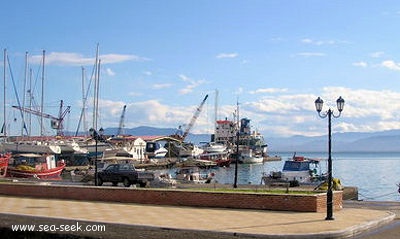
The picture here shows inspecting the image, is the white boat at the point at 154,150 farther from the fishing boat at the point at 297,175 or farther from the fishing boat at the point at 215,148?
the fishing boat at the point at 297,175

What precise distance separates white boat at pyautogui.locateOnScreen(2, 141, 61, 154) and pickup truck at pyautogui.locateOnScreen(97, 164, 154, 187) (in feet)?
236

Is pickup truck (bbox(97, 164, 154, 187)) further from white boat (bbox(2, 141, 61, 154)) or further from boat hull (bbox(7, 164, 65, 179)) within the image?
white boat (bbox(2, 141, 61, 154))

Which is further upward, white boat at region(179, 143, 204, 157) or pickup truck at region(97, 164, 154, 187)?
pickup truck at region(97, 164, 154, 187)

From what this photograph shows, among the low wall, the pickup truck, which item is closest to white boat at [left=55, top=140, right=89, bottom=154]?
the pickup truck

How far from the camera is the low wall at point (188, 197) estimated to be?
22859 mm

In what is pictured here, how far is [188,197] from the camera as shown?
2531 centimetres

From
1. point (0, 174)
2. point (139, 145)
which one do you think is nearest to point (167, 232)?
point (0, 174)

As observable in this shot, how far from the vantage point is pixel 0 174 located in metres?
62.5

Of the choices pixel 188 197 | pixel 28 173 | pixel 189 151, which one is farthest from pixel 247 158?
pixel 188 197

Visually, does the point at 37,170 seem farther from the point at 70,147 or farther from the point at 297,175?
the point at 70,147

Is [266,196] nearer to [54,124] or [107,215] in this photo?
→ [107,215]

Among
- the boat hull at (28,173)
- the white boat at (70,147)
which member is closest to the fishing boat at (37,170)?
the boat hull at (28,173)

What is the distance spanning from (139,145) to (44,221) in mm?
132447

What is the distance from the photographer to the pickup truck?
40219 millimetres
